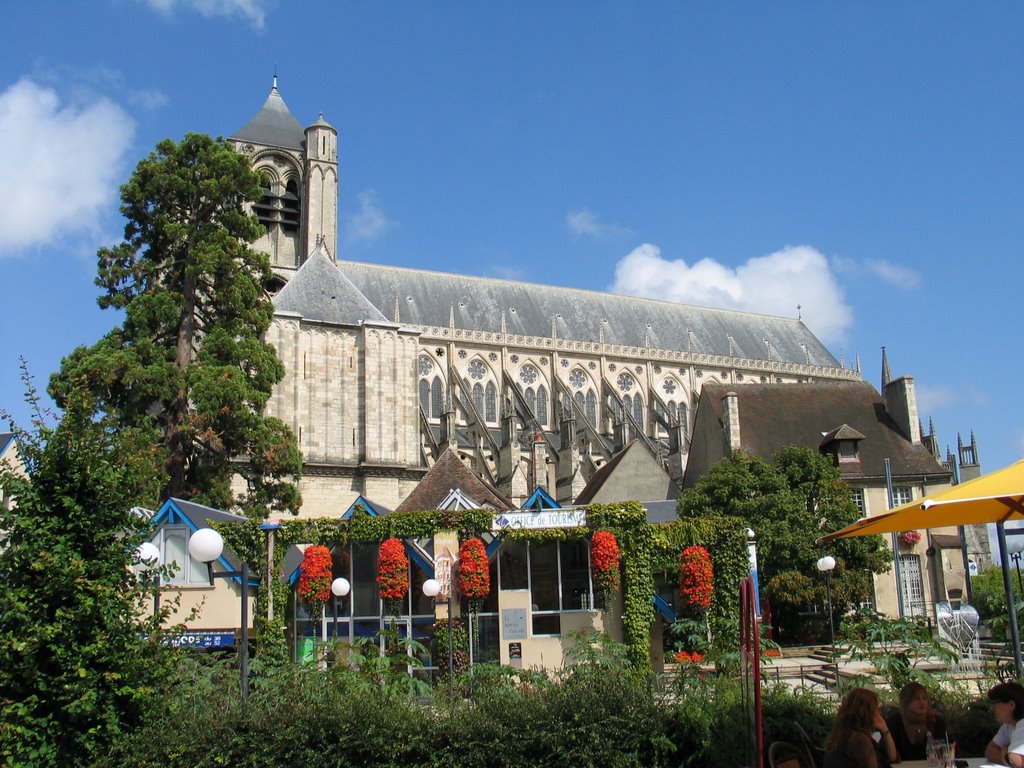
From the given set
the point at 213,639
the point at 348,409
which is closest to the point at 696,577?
the point at 213,639

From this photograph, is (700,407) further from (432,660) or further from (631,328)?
(631,328)

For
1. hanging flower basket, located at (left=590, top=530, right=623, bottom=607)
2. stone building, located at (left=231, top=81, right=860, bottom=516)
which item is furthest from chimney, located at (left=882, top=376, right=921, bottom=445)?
hanging flower basket, located at (left=590, top=530, right=623, bottom=607)

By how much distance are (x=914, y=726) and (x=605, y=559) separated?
423 inches

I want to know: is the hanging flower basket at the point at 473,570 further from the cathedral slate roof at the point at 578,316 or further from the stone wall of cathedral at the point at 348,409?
the cathedral slate roof at the point at 578,316

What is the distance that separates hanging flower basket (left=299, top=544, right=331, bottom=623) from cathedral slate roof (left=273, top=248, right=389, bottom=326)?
16.5m

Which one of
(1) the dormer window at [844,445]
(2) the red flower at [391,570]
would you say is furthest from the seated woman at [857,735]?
(1) the dormer window at [844,445]

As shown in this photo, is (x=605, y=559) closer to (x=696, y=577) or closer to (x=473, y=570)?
(x=696, y=577)

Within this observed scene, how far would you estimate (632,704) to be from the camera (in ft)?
28.2

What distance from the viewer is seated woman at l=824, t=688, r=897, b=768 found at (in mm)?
6066

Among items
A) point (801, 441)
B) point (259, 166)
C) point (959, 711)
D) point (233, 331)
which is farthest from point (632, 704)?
point (259, 166)

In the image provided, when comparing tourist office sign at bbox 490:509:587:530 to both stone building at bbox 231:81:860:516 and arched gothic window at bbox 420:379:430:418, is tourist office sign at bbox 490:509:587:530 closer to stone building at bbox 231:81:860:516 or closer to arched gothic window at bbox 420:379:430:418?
stone building at bbox 231:81:860:516

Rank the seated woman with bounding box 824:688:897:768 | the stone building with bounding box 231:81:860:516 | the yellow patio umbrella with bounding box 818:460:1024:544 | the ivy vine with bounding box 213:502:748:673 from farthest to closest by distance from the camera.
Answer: the stone building with bounding box 231:81:860:516
the ivy vine with bounding box 213:502:748:673
the yellow patio umbrella with bounding box 818:460:1024:544
the seated woman with bounding box 824:688:897:768

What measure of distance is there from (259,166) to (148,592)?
41.9 metres

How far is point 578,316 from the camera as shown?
2192 inches
